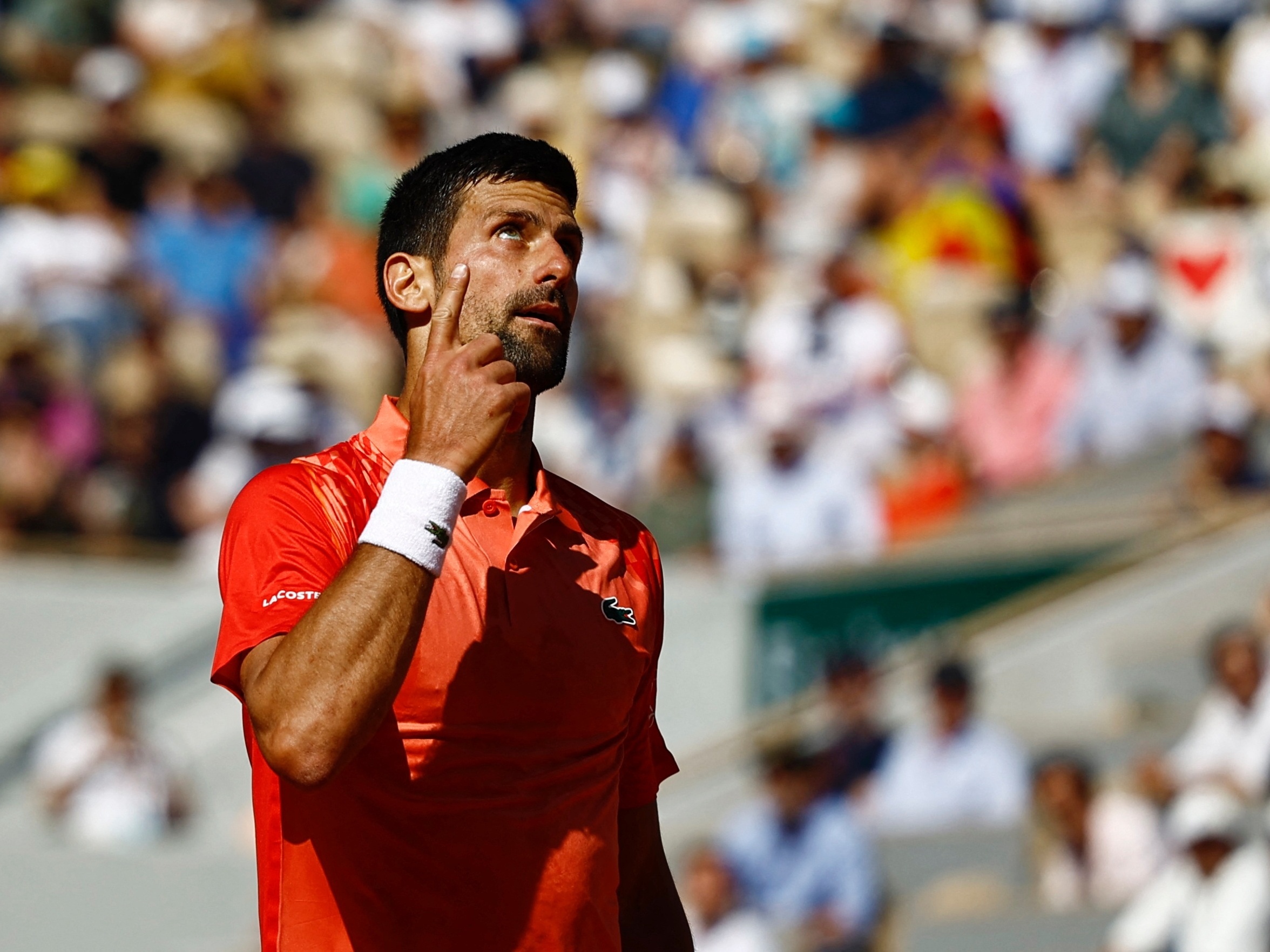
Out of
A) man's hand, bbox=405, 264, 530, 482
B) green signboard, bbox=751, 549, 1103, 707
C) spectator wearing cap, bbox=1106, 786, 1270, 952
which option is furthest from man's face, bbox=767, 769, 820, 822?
man's hand, bbox=405, 264, 530, 482

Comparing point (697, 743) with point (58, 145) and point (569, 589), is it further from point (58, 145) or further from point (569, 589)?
point (569, 589)

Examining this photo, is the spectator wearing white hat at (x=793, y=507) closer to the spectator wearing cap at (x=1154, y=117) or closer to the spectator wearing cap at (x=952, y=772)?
the spectator wearing cap at (x=952, y=772)

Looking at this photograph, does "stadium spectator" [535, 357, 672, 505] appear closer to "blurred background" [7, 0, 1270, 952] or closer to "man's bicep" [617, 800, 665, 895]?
"blurred background" [7, 0, 1270, 952]

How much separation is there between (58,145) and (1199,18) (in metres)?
6.81

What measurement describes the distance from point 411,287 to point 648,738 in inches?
30.3

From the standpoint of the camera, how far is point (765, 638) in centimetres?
1012

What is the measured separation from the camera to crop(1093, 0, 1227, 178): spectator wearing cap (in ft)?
37.7

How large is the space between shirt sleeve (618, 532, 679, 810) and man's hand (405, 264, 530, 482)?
0.53 metres

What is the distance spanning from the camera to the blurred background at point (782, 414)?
8523 millimetres

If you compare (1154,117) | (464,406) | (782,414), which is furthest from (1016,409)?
(464,406)

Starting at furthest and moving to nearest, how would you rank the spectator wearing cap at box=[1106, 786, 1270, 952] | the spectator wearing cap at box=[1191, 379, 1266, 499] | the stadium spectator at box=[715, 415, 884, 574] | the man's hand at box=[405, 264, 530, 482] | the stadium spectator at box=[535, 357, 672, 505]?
the stadium spectator at box=[535, 357, 672, 505] → the stadium spectator at box=[715, 415, 884, 574] → the spectator wearing cap at box=[1191, 379, 1266, 499] → the spectator wearing cap at box=[1106, 786, 1270, 952] → the man's hand at box=[405, 264, 530, 482]

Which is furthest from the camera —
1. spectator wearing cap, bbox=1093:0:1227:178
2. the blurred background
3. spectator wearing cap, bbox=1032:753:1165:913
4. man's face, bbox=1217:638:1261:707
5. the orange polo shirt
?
spectator wearing cap, bbox=1093:0:1227:178

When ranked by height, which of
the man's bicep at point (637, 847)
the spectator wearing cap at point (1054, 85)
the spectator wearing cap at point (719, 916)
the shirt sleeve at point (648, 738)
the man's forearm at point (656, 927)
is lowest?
the spectator wearing cap at point (719, 916)

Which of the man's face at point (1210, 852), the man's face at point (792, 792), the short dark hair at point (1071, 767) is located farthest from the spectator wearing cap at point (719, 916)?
the man's face at point (1210, 852)
